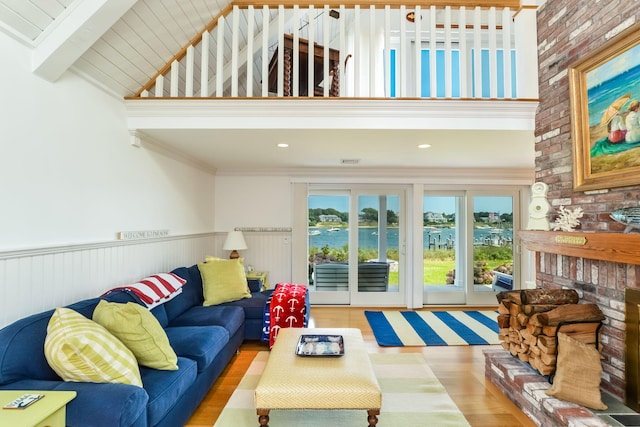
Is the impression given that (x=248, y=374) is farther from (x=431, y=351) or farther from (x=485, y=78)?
(x=485, y=78)

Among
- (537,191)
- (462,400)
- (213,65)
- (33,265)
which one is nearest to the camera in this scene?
(33,265)

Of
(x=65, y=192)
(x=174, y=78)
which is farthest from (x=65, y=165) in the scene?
(x=174, y=78)

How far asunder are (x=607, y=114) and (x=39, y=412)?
11.2 ft

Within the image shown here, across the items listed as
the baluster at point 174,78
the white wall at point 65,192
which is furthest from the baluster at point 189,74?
the white wall at point 65,192

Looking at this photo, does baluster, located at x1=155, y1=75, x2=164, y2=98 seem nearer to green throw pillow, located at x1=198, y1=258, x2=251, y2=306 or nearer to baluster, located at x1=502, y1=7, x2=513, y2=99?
green throw pillow, located at x1=198, y1=258, x2=251, y2=306

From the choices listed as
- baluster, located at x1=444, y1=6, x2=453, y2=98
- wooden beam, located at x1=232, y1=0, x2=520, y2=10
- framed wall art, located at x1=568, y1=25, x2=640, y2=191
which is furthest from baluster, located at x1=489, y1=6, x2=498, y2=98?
framed wall art, located at x1=568, y1=25, x2=640, y2=191

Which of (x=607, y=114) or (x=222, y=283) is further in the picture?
(x=222, y=283)

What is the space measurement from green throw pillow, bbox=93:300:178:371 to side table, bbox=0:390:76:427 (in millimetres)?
465

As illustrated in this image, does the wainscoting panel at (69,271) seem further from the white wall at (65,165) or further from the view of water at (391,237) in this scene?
the view of water at (391,237)

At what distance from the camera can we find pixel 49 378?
168 cm

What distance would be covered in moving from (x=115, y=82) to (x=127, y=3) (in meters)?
0.79

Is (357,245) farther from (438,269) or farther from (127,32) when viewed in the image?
(127,32)

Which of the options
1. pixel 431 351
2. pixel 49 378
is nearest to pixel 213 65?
pixel 49 378

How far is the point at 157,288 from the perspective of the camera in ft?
9.13
